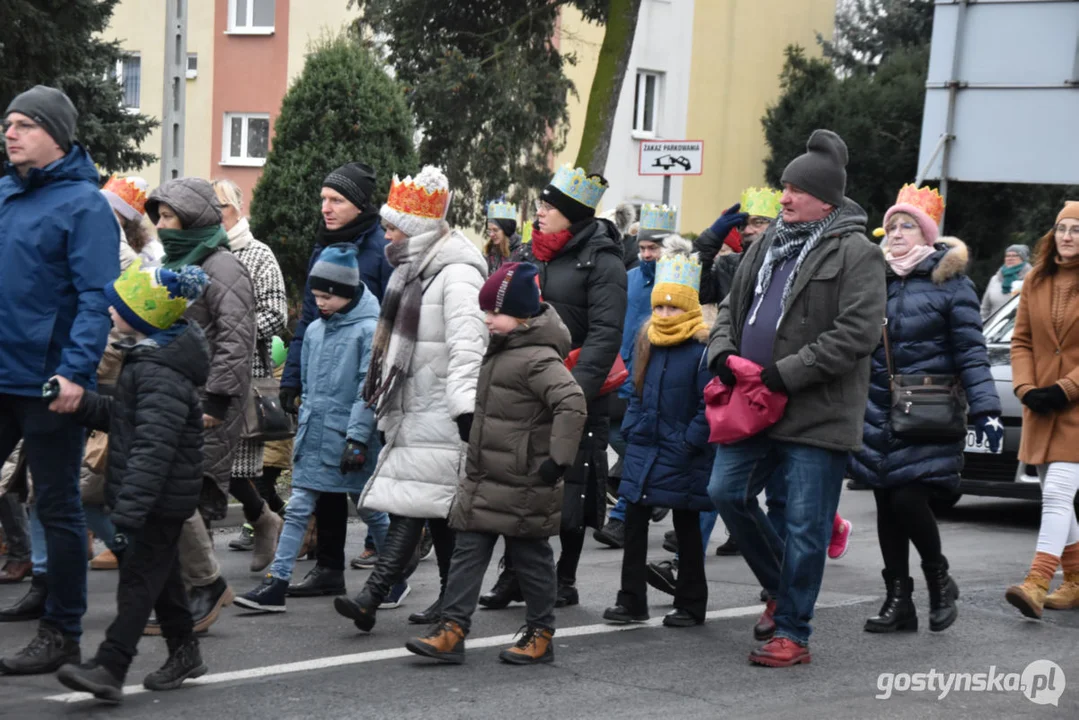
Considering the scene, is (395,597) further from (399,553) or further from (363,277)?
(363,277)

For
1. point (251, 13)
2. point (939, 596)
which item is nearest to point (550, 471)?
point (939, 596)

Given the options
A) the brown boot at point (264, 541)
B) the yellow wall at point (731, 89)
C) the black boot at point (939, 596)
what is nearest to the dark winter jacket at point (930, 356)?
the black boot at point (939, 596)

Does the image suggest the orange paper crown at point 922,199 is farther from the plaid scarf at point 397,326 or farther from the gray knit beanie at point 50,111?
the gray knit beanie at point 50,111

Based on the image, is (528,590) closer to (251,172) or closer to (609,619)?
(609,619)

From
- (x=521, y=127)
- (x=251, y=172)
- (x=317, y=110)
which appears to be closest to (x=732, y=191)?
(x=251, y=172)

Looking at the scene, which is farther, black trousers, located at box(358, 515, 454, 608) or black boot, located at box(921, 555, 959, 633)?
black boot, located at box(921, 555, 959, 633)

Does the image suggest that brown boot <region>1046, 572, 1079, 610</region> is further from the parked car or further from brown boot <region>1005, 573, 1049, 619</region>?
the parked car

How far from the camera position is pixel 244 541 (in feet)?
31.7

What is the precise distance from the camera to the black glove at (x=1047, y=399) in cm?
807

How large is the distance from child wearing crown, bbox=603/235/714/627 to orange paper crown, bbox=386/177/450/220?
1.10m

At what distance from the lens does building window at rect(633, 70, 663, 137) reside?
36.9 meters

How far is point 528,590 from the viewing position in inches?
261

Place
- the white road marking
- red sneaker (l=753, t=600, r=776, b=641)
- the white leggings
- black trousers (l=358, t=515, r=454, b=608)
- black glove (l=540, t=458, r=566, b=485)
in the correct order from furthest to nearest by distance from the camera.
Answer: the white leggings
red sneaker (l=753, t=600, r=776, b=641)
black trousers (l=358, t=515, r=454, b=608)
black glove (l=540, t=458, r=566, b=485)
the white road marking

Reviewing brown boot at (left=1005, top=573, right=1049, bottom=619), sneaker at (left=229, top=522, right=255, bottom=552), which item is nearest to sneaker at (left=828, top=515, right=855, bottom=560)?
brown boot at (left=1005, top=573, right=1049, bottom=619)
